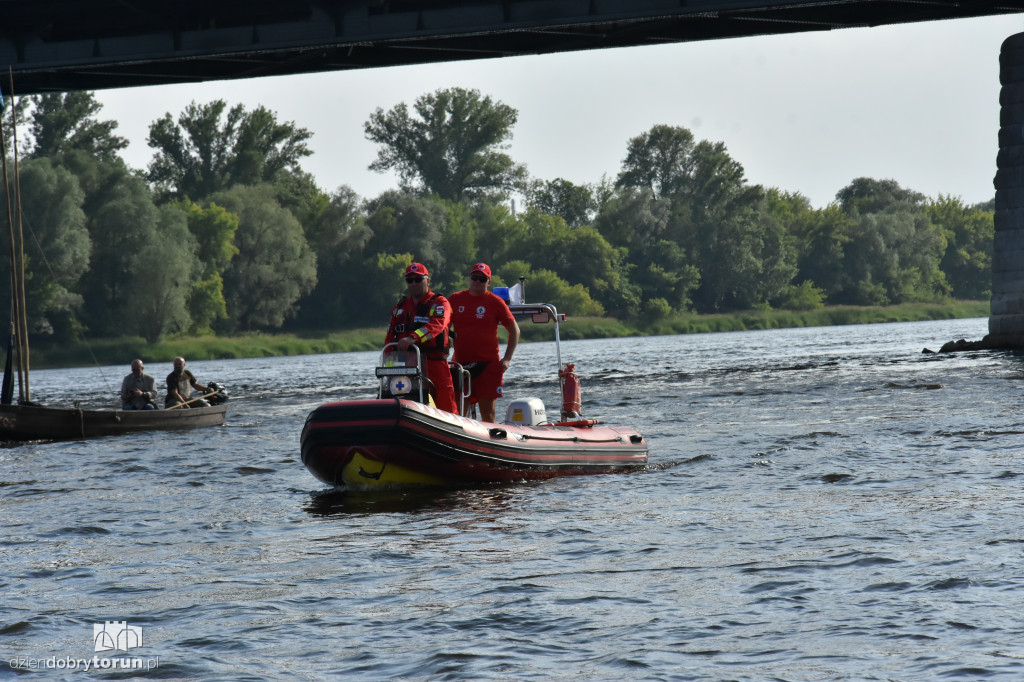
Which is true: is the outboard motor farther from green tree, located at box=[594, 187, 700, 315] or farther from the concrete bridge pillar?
green tree, located at box=[594, 187, 700, 315]

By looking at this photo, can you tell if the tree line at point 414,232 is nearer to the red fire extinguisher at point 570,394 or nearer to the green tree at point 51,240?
the green tree at point 51,240

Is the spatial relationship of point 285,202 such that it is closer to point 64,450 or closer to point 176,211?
point 176,211

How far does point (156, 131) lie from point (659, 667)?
83.3 metres

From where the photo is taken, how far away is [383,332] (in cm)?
7550

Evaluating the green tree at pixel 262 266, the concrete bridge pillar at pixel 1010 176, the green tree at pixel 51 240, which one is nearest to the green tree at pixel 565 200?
the green tree at pixel 262 266

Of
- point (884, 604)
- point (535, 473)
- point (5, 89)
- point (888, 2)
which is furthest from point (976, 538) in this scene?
point (5, 89)

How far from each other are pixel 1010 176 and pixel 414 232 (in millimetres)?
50208

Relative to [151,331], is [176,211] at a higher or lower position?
higher

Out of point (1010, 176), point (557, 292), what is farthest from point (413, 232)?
point (1010, 176)

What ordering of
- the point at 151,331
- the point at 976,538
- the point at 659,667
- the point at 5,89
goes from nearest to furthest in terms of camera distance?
the point at 659,667, the point at 976,538, the point at 5,89, the point at 151,331

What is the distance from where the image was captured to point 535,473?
42.6 feet

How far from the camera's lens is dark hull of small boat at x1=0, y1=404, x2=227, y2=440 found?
19.9 m

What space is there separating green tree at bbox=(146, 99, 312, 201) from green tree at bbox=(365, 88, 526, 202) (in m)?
12.0

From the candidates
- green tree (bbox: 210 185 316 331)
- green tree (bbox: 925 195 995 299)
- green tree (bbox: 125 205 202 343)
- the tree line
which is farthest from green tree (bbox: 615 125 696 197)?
green tree (bbox: 125 205 202 343)
